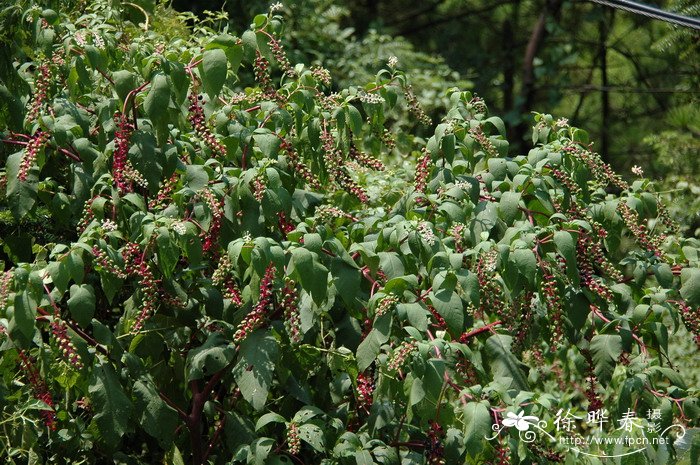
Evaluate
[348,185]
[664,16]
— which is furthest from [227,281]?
[664,16]

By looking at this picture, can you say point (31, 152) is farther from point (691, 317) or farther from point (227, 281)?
point (691, 317)

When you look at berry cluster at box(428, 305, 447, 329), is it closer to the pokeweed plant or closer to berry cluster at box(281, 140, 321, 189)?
the pokeweed plant

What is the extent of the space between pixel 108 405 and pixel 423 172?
1.20 metres

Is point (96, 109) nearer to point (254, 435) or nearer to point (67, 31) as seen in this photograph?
point (67, 31)

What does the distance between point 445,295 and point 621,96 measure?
7.52m

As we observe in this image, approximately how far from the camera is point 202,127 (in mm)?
3010

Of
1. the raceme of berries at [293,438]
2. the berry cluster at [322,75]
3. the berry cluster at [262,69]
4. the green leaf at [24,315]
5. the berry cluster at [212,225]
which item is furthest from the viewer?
the berry cluster at [322,75]

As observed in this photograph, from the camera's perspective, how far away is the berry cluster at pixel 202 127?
117 inches

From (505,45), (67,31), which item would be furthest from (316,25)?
(67,31)

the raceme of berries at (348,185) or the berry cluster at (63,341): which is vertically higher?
the raceme of berries at (348,185)

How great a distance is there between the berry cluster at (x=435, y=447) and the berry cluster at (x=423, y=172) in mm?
766

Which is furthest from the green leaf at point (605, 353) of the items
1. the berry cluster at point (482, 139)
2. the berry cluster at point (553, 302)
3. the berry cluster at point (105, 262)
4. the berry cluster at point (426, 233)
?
the berry cluster at point (105, 262)

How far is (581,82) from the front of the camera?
32.6 feet

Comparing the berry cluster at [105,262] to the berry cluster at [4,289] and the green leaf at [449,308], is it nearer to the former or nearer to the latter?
the berry cluster at [4,289]
